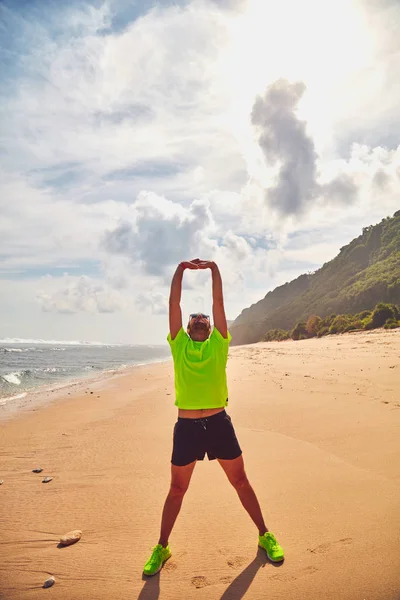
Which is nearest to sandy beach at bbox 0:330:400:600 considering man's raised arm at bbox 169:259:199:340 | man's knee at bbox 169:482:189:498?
man's knee at bbox 169:482:189:498

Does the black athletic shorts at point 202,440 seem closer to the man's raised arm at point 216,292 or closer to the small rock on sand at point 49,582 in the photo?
the man's raised arm at point 216,292

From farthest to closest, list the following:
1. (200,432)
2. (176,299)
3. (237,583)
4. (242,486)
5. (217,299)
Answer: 1. (217,299)
2. (176,299)
3. (242,486)
4. (200,432)
5. (237,583)

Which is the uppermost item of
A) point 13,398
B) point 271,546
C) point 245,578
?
point 13,398

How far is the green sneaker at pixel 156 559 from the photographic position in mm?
3391

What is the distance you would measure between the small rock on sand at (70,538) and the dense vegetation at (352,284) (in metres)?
46.8

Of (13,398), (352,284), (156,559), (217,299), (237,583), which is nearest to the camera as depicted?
(237,583)

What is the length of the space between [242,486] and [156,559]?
1025mm

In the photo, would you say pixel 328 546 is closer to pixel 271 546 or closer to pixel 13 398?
pixel 271 546

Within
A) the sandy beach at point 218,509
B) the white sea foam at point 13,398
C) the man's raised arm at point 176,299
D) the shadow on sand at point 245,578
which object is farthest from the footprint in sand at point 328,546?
the white sea foam at point 13,398

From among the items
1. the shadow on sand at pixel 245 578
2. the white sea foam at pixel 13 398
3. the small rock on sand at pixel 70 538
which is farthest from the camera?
the white sea foam at pixel 13 398

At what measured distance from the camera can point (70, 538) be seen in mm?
3945

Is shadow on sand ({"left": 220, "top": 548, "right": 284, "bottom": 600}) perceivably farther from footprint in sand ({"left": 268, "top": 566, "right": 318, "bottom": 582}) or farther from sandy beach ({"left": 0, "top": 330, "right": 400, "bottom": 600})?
footprint in sand ({"left": 268, "top": 566, "right": 318, "bottom": 582})

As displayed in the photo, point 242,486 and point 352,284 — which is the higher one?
point 352,284

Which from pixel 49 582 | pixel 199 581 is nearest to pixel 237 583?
pixel 199 581
